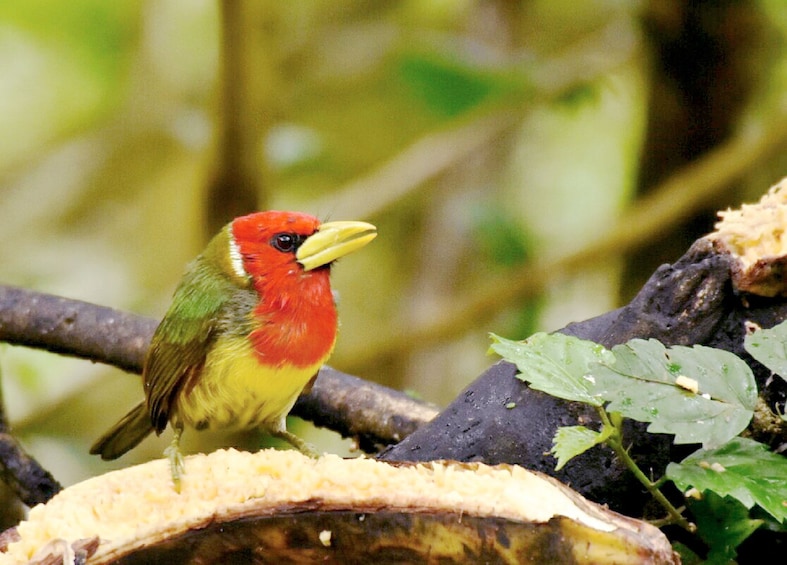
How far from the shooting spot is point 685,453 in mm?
1334

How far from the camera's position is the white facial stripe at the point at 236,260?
79.7 inches

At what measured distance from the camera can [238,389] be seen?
6.26 ft

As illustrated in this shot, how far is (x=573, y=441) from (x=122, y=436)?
1.31 meters

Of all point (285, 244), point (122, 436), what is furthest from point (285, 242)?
point (122, 436)

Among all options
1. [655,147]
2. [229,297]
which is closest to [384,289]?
[655,147]

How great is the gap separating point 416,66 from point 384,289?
2.46 metres

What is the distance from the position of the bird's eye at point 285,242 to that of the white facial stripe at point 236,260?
0.25 ft

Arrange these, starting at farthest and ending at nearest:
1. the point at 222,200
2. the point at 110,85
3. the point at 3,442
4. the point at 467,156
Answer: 1. the point at 110,85
2. the point at 467,156
3. the point at 222,200
4. the point at 3,442

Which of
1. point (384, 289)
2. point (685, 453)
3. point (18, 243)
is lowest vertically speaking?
point (384, 289)

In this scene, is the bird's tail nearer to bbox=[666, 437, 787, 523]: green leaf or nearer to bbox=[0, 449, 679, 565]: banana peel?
bbox=[0, 449, 679, 565]: banana peel

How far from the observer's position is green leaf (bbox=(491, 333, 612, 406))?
1214mm

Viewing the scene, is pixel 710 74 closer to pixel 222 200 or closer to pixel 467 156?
→ pixel 467 156

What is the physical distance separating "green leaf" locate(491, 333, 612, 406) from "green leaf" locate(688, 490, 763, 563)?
0.69ft


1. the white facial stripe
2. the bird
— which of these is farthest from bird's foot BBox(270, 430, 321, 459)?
the white facial stripe
